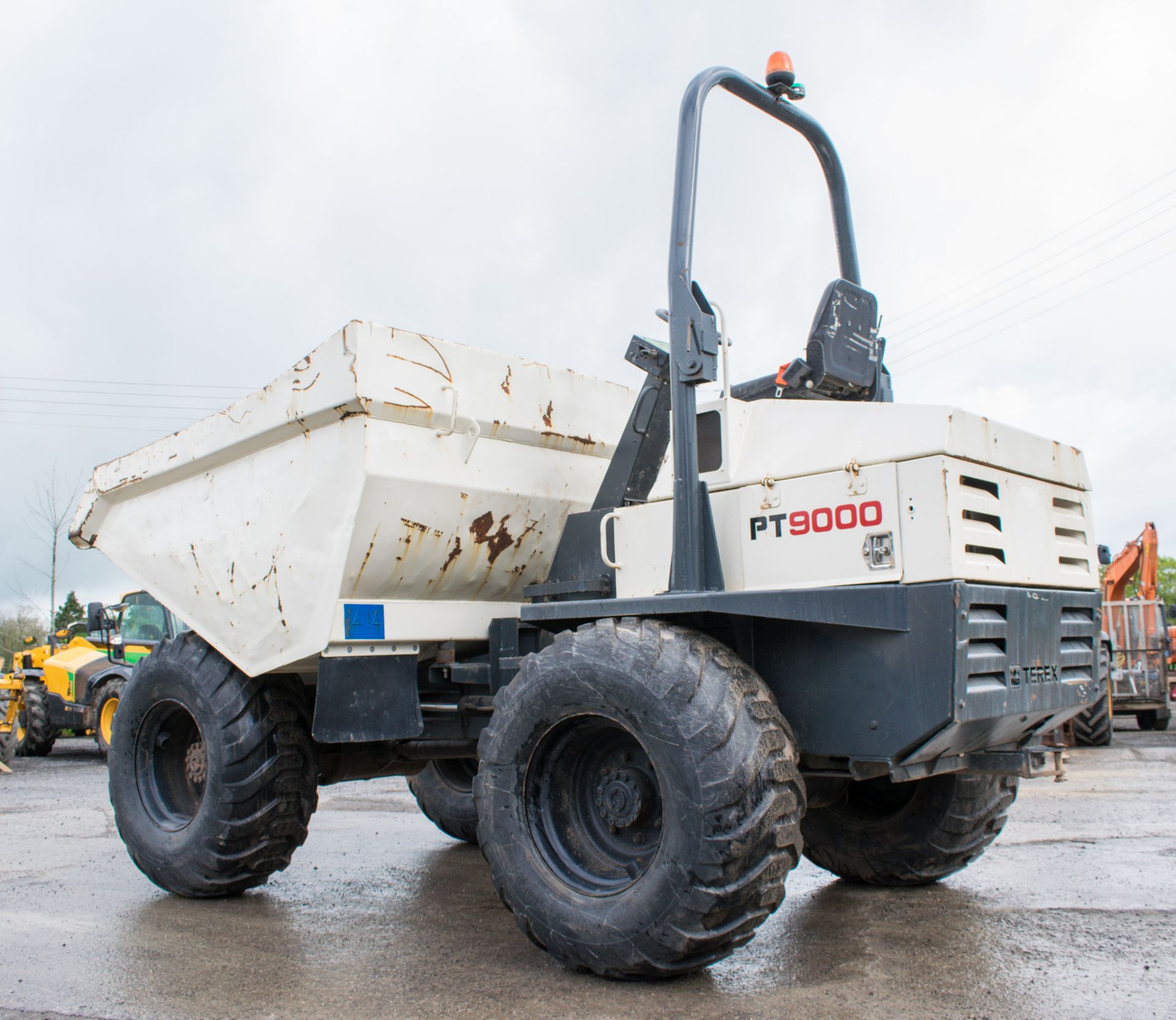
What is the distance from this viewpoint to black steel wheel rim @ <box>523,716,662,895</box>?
4199 mm

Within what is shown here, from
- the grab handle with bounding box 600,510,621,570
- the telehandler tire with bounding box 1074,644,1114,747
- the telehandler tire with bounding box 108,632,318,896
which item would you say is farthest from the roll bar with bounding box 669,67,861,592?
the telehandler tire with bounding box 1074,644,1114,747

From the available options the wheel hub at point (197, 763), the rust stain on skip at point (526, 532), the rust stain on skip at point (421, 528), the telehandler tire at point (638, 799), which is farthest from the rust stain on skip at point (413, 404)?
the wheel hub at point (197, 763)

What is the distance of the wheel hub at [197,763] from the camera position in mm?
5832

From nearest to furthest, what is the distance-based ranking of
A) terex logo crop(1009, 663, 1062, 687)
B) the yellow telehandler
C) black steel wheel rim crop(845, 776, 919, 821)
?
terex logo crop(1009, 663, 1062, 687) → black steel wheel rim crop(845, 776, 919, 821) → the yellow telehandler

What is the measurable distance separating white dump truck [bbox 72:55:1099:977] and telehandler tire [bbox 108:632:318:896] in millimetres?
17

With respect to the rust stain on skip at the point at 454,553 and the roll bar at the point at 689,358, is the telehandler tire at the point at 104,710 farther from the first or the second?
the roll bar at the point at 689,358

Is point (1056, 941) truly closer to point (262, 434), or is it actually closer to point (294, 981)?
point (294, 981)

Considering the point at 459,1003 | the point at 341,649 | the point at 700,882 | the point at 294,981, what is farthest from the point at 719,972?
the point at 341,649

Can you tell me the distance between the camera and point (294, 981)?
4105 mm

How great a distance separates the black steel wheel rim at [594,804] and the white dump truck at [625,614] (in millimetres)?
12

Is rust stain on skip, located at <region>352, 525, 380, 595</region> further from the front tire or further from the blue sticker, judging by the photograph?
the front tire

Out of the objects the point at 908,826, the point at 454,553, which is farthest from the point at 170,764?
the point at 908,826

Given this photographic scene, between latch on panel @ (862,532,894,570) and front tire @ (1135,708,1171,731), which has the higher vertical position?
latch on panel @ (862,532,894,570)

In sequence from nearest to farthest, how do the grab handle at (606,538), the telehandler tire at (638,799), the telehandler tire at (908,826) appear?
1. the telehandler tire at (638,799)
2. the grab handle at (606,538)
3. the telehandler tire at (908,826)
